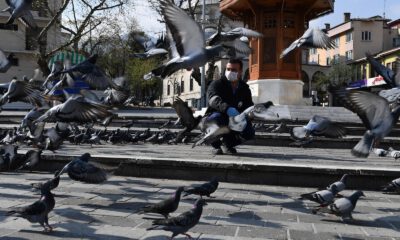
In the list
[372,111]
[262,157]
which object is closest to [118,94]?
[262,157]

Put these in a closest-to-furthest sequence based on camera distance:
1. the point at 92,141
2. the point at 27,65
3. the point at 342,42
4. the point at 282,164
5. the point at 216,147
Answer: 1. the point at 282,164
2. the point at 216,147
3. the point at 92,141
4. the point at 27,65
5. the point at 342,42

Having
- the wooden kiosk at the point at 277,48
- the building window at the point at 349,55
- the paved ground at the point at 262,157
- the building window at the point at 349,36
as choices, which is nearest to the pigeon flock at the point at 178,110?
the paved ground at the point at 262,157

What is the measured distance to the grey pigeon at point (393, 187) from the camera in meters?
6.34

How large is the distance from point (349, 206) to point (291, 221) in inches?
23.6

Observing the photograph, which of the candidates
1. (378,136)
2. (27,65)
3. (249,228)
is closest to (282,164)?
(378,136)

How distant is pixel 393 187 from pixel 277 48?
1329cm

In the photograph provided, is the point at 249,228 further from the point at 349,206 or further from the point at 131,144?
the point at 131,144

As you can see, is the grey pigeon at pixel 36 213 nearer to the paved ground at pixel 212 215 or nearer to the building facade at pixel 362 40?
the paved ground at pixel 212 215

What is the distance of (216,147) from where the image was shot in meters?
9.55

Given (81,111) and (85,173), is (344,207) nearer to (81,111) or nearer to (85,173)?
(85,173)

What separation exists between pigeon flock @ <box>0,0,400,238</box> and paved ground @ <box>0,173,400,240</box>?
0.18m

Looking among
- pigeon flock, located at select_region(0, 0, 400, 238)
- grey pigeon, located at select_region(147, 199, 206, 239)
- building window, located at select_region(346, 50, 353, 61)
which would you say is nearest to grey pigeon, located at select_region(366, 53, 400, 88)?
pigeon flock, located at select_region(0, 0, 400, 238)

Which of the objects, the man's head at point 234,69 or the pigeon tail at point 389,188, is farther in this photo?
the man's head at point 234,69

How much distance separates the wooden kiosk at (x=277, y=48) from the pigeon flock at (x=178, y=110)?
29.6ft
